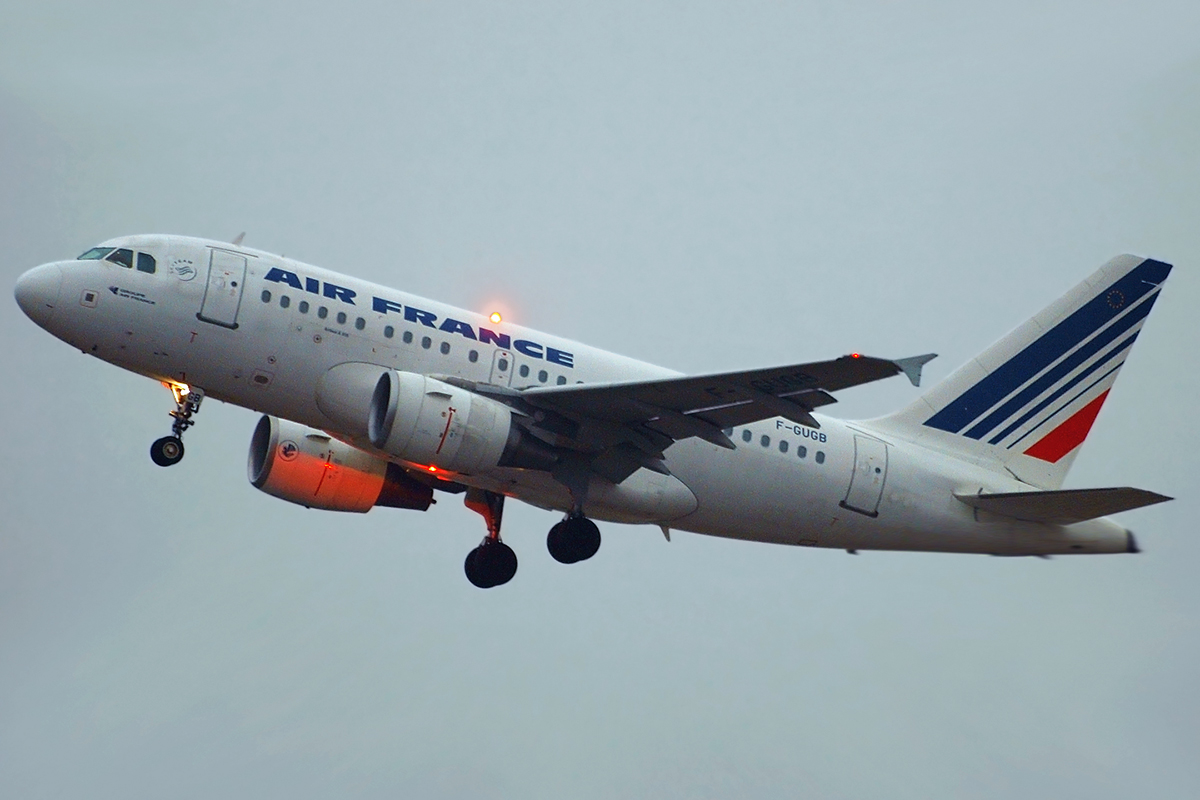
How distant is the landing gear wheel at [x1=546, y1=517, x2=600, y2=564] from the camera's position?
31188 mm

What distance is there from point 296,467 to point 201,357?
19.4ft

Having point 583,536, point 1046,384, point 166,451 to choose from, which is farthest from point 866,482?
point 166,451

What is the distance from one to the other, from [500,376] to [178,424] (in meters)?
6.61

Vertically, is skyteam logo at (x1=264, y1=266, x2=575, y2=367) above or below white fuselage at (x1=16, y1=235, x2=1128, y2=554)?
above

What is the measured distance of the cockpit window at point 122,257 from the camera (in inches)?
1144

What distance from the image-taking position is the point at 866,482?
32.1 metres

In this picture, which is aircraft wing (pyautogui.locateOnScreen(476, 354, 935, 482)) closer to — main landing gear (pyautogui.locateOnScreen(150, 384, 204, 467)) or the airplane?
the airplane

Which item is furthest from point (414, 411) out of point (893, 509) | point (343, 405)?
point (893, 509)

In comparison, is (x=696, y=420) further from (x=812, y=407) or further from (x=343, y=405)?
(x=343, y=405)

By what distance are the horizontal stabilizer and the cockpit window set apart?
18374mm

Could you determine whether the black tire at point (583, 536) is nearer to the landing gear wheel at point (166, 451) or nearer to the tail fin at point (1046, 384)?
the tail fin at point (1046, 384)

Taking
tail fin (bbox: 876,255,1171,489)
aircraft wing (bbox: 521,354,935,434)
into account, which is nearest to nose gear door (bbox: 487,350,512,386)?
aircraft wing (bbox: 521,354,935,434)

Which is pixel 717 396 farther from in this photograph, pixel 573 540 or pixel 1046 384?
pixel 1046 384

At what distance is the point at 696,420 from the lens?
94.0 feet
